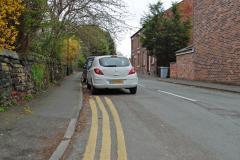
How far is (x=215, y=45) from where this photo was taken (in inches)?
1156

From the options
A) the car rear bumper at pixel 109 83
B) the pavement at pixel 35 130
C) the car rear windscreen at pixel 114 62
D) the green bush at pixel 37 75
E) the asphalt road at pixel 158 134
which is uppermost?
the car rear windscreen at pixel 114 62

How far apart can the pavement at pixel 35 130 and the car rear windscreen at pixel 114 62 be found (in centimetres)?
546

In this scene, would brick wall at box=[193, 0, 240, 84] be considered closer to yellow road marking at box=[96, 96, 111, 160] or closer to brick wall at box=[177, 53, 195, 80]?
brick wall at box=[177, 53, 195, 80]

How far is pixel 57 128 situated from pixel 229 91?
1420 cm

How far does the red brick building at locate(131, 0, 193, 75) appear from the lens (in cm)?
4978

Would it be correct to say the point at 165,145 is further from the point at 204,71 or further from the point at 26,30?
the point at 204,71

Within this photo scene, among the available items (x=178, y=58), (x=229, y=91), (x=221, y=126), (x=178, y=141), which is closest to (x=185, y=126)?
(x=221, y=126)

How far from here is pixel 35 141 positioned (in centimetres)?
705

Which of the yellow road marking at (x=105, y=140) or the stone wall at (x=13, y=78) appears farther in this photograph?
the stone wall at (x=13, y=78)

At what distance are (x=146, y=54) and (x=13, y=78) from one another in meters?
47.5

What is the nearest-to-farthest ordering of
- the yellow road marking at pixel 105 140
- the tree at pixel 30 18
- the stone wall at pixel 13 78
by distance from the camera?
the yellow road marking at pixel 105 140
the stone wall at pixel 13 78
the tree at pixel 30 18

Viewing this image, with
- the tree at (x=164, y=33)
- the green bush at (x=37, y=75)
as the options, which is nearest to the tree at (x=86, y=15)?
the green bush at (x=37, y=75)

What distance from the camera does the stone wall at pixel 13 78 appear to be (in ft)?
35.8

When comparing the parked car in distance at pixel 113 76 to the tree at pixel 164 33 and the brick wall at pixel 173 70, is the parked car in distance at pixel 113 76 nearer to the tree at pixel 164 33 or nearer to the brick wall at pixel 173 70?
the brick wall at pixel 173 70
